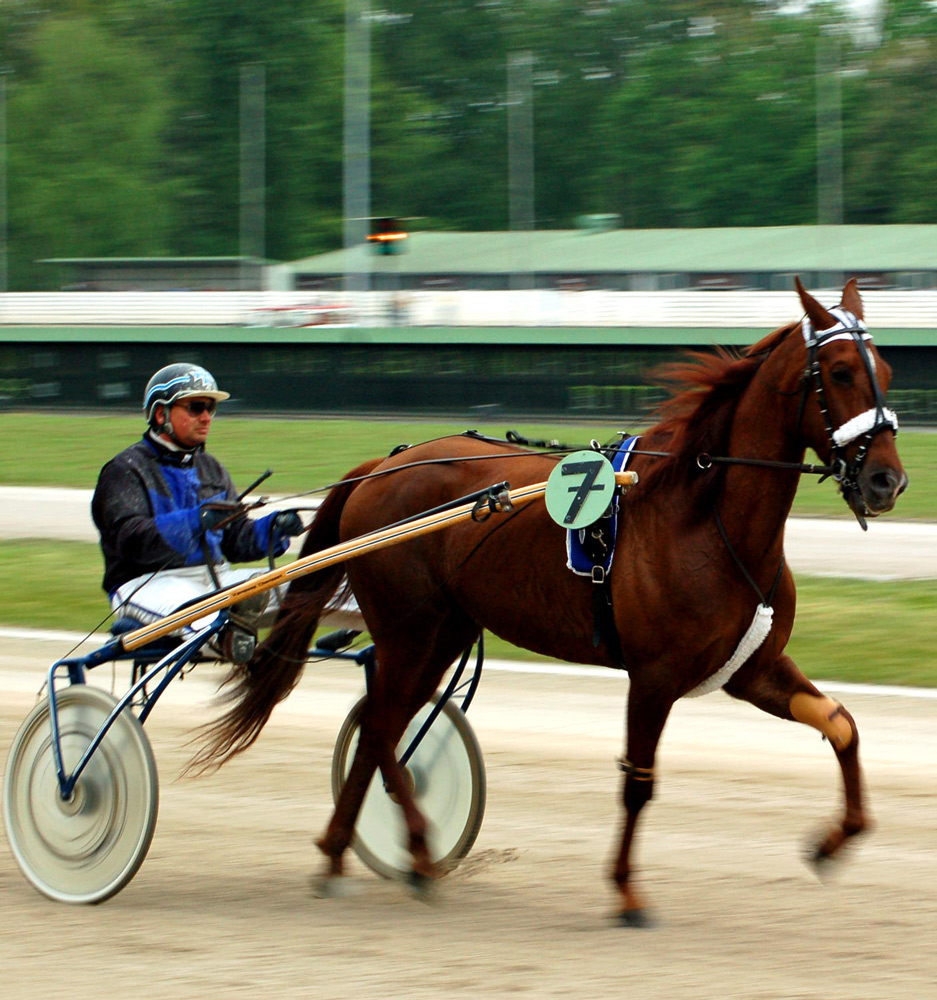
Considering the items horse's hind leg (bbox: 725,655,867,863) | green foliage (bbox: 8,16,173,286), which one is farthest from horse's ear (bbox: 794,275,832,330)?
green foliage (bbox: 8,16,173,286)

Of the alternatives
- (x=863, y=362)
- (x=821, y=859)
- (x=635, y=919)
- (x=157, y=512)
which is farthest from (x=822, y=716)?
(x=157, y=512)

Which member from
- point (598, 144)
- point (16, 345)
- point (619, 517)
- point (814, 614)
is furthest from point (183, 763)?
point (598, 144)

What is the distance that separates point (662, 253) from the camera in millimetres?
34812

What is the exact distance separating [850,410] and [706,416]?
507mm

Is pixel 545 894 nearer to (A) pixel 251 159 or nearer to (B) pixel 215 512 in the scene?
(B) pixel 215 512

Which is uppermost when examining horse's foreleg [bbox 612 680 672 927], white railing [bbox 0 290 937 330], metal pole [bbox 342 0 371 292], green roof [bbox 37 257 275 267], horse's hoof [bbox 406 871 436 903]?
metal pole [bbox 342 0 371 292]

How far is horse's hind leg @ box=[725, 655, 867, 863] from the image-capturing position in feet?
14.7

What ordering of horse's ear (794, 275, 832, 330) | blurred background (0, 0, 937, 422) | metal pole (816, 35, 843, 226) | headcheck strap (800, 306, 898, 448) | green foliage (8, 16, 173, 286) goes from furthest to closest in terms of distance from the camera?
green foliage (8, 16, 173, 286) → metal pole (816, 35, 843, 226) → blurred background (0, 0, 937, 422) → horse's ear (794, 275, 832, 330) → headcheck strap (800, 306, 898, 448)

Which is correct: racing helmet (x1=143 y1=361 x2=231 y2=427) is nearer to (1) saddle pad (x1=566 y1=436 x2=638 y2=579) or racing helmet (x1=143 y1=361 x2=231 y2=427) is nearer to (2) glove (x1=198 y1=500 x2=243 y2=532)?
(2) glove (x1=198 y1=500 x2=243 y2=532)

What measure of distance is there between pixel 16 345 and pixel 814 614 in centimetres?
2012

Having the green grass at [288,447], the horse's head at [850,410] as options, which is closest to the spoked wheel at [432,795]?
the horse's head at [850,410]

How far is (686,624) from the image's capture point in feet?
14.1

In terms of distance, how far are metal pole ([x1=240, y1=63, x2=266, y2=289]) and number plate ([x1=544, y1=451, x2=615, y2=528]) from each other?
3999cm

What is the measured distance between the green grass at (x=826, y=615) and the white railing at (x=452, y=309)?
13577mm
